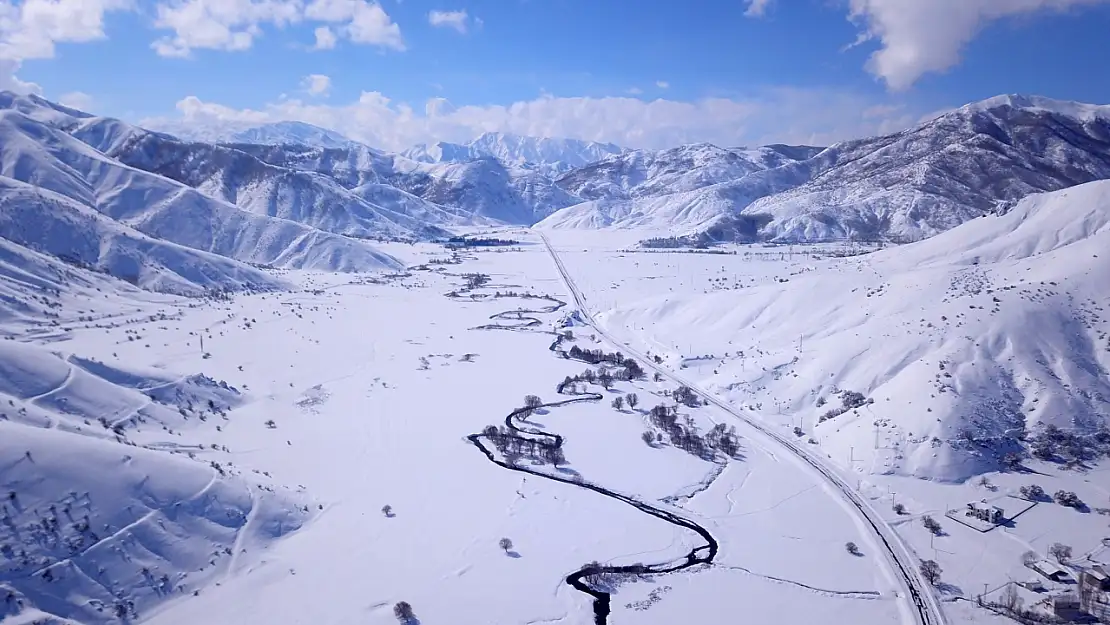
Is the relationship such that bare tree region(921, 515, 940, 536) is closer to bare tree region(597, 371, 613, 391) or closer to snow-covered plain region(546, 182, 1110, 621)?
snow-covered plain region(546, 182, 1110, 621)

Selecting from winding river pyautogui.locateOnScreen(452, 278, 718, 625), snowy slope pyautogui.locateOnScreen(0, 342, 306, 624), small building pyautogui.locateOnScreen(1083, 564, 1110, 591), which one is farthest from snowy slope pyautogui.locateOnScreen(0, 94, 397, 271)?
small building pyautogui.locateOnScreen(1083, 564, 1110, 591)

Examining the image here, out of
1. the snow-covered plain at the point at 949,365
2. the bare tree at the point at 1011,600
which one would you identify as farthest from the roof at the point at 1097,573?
the bare tree at the point at 1011,600

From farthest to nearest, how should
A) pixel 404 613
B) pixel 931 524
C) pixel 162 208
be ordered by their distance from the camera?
pixel 162 208, pixel 931 524, pixel 404 613

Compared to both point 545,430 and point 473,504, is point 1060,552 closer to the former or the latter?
point 473,504

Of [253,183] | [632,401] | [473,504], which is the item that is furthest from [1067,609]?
[253,183]

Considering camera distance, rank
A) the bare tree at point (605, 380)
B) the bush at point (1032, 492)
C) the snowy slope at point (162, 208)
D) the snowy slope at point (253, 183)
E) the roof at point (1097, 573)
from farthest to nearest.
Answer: the snowy slope at point (253, 183) < the snowy slope at point (162, 208) < the bare tree at point (605, 380) < the bush at point (1032, 492) < the roof at point (1097, 573)

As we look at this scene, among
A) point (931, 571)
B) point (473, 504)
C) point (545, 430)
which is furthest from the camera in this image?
point (545, 430)

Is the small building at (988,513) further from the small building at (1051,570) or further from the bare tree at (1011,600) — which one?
the bare tree at (1011,600)
